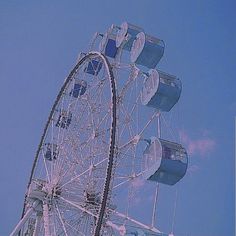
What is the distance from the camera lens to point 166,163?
13.3 metres

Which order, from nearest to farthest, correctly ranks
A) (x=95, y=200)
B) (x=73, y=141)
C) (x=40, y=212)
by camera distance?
(x=95, y=200) → (x=40, y=212) → (x=73, y=141)

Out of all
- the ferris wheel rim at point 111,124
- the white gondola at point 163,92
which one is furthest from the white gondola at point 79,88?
the white gondola at point 163,92

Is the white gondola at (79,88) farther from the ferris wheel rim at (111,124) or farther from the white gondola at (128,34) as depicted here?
the white gondola at (128,34)

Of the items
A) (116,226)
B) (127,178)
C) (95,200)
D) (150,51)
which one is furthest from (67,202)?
(150,51)

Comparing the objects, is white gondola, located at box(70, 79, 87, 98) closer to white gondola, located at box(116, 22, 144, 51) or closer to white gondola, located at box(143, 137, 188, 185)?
white gondola, located at box(116, 22, 144, 51)

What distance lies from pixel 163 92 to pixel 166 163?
253cm

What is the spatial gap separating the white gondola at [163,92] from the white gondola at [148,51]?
137cm

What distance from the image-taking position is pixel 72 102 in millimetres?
19453

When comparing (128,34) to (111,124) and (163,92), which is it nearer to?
(163,92)

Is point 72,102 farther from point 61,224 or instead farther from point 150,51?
point 61,224

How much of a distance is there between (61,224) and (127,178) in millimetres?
2676

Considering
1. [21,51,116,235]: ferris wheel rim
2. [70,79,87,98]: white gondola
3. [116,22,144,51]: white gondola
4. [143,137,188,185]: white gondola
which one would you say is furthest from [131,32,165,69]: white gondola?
[143,137,188,185]: white gondola

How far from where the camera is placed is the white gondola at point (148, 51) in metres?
16.3

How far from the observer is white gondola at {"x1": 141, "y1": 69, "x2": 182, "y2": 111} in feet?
48.5
